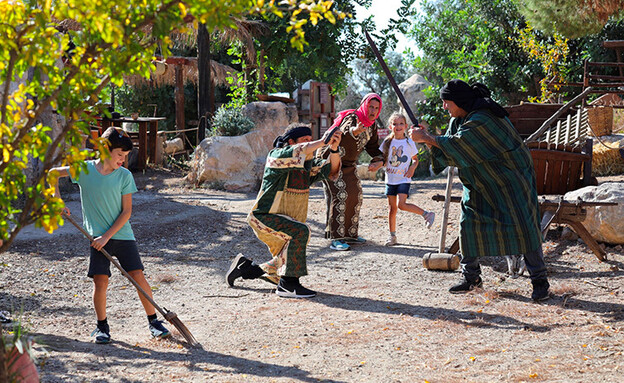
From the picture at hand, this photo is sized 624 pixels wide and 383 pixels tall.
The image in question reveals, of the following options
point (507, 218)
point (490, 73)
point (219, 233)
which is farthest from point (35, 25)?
point (490, 73)

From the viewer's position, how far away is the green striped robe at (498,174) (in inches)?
204

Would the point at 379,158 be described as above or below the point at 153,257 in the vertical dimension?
above

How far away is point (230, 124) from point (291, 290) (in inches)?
349

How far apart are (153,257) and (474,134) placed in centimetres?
392

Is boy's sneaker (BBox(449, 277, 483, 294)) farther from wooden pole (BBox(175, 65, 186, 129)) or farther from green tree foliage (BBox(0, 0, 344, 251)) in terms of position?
wooden pole (BBox(175, 65, 186, 129))

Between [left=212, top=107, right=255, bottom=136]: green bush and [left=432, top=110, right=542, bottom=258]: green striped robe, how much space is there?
29.8 ft

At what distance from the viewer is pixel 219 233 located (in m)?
8.84

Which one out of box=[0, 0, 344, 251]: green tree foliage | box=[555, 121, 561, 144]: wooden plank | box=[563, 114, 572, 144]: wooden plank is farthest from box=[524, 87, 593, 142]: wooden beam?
box=[0, 0, 344, 251]: green tree foliage

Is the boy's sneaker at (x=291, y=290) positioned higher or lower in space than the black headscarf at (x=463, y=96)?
lower

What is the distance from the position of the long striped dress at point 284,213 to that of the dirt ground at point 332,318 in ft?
1.08

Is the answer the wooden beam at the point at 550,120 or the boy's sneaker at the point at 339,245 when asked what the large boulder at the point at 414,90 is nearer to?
the wooden beam at the point at 550,120

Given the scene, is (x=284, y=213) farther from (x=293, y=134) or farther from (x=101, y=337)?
(x=101, y=337)

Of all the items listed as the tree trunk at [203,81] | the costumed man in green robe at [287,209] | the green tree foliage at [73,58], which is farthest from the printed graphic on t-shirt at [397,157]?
the tree trunk at [203,81]

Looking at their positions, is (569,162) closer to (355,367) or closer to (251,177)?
(355,367)
